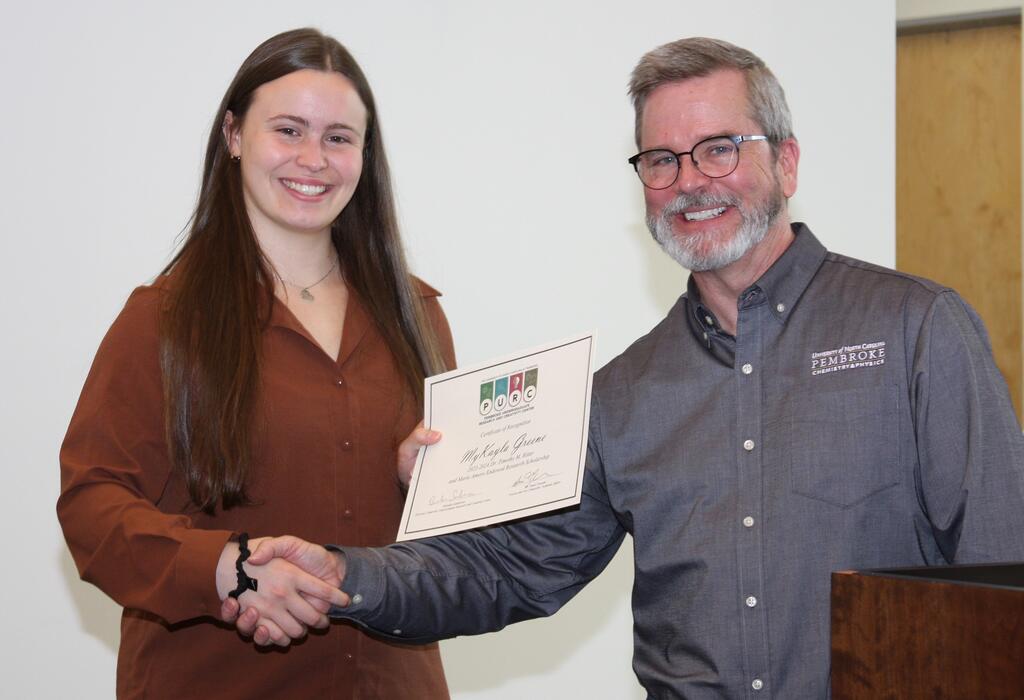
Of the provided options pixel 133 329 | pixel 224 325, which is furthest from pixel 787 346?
pixel 133 329

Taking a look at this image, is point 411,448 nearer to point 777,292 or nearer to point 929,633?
point 777,292

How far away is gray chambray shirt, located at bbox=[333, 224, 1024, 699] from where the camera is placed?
1.67 metres

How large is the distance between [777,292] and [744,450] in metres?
0.28

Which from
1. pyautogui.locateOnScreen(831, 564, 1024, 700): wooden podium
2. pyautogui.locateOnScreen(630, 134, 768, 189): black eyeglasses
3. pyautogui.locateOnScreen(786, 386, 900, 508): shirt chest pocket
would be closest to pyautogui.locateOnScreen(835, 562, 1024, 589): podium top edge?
pyautogui.locateOnScreen(831, 564, 1024, 700): wooden podium

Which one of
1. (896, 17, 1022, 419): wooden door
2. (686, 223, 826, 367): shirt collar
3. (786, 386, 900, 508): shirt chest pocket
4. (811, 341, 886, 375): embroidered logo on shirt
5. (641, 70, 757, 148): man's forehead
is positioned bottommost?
(786, 386, 900, 508): shirt chest pocket

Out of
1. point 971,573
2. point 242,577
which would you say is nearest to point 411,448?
point 242,577

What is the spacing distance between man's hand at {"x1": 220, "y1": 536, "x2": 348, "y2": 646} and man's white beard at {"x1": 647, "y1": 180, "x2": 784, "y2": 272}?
2.62 feet

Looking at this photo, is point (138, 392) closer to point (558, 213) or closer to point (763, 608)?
point (763, 608)

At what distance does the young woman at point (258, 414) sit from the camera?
188 cm

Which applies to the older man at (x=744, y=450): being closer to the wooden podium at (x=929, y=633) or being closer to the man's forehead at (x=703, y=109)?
the man's forehead at (x=703, y=109)

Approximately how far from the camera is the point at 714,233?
1.95 m

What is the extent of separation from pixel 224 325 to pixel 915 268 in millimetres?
3041

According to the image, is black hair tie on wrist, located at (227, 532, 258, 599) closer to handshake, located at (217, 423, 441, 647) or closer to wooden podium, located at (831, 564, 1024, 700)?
handshake, located at (217, 423, 441, 647)
